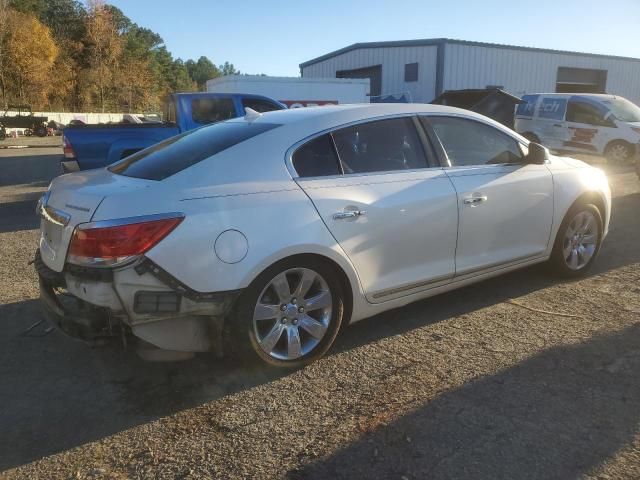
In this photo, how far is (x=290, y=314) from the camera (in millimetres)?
3262

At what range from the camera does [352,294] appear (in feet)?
11.3

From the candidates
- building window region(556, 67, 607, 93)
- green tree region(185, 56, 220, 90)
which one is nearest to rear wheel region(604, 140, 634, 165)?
building window region(556, 67, 607, 93)

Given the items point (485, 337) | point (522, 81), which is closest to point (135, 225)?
→ point (485, 337)

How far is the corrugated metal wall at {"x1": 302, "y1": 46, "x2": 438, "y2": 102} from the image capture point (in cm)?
2316

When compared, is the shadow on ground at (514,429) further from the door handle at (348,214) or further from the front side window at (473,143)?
the front side window at (473,143)

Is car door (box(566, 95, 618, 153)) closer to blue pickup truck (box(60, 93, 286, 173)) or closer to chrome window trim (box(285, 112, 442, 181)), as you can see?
blue pickup truck (box(60, 93, 286, 173))

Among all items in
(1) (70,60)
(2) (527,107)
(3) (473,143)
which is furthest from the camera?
(1) (70,60)

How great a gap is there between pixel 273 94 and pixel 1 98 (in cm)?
4126

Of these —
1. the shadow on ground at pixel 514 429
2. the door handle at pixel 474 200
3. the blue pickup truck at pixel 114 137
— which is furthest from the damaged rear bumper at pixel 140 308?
the blue pickup truck at pixel 114 137

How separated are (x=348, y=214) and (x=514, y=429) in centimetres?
150

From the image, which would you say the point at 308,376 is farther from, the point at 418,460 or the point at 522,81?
the point at 522,81

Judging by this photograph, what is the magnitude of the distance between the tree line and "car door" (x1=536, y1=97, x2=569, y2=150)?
43.4m

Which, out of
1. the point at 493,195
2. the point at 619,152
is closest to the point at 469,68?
the point at 619,152

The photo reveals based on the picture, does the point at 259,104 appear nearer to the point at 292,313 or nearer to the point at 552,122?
the point at 292,313
